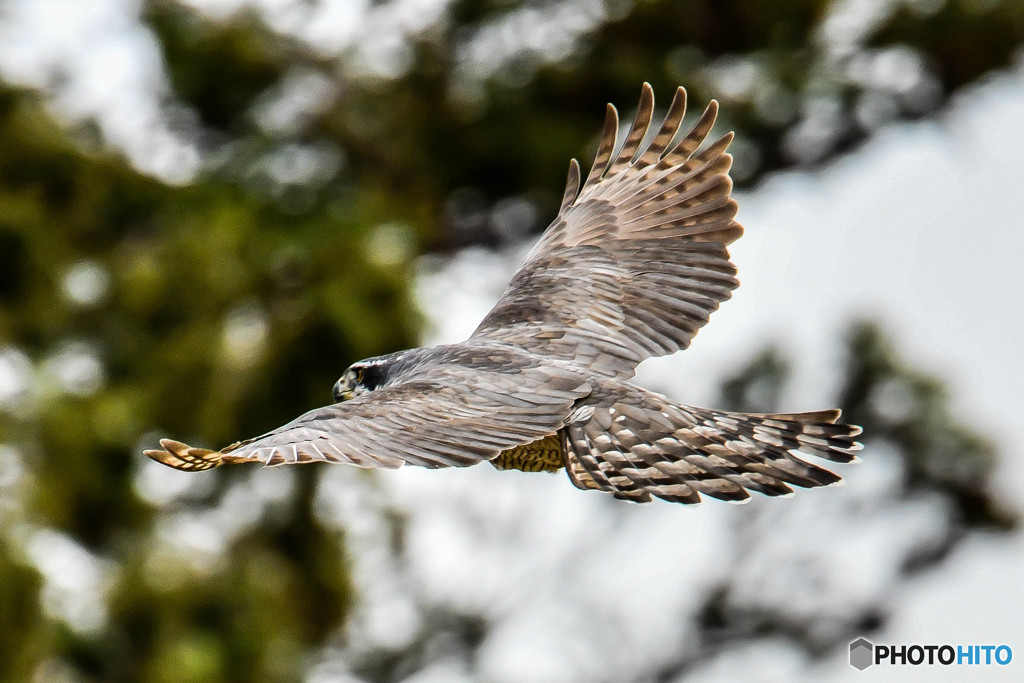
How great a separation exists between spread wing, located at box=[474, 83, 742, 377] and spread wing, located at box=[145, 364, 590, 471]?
40cm

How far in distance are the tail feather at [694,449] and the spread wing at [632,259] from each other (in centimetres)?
34

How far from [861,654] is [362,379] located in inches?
184

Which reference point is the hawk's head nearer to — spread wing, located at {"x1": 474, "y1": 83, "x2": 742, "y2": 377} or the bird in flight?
the bird in flight

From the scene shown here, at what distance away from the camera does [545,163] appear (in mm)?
9039

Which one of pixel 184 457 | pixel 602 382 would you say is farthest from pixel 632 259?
Result: pixel 184 457

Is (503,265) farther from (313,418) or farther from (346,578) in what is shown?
(313,418)

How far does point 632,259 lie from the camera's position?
14.7 ft

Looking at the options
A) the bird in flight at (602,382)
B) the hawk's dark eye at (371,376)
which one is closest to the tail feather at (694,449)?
the bird in flight at (602,382)

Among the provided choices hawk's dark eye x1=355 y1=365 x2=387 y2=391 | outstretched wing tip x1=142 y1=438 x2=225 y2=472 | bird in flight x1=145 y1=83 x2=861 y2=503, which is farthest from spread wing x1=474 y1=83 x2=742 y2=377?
outstretched wing tip x1=142 y1=438 x2=225 y2=472

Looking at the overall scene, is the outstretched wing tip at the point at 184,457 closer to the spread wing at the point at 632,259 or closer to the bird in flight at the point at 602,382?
the bird in flight at the point at 602,382

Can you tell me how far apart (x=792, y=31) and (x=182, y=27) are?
409 cm

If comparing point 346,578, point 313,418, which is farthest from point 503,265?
point 313,418

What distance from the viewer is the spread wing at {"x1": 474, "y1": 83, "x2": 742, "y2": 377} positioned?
4.17m

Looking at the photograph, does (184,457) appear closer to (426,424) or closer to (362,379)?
(426,424)
